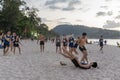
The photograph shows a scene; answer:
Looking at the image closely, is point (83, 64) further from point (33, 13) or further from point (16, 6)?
point (33, 13)

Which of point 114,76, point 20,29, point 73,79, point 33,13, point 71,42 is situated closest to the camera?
point 73,79

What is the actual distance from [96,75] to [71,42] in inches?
482

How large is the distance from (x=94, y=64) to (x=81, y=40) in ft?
5.16

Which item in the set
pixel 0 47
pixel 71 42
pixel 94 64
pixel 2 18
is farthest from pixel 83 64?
pixel 2 18

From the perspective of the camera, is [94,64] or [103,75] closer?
[103,75]

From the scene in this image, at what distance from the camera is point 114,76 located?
48.3ft

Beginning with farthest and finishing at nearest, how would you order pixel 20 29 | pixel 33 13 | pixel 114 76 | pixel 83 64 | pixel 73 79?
pixel 33 13
pixel 20 29
pixel 83 64
pixel 114 76
pixel 73 79

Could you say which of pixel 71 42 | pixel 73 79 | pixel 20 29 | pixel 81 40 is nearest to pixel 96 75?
pixel 73 79

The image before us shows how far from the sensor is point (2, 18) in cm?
9912

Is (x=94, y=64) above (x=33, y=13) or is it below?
below

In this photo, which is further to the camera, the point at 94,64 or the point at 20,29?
the point at 20,29

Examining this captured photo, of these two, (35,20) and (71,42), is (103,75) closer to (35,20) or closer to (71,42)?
(71,42)

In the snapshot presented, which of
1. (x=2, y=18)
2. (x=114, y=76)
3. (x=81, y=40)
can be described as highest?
(x=2, y=18)

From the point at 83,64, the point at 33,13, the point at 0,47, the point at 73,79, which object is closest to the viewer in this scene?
the point at 73,79
